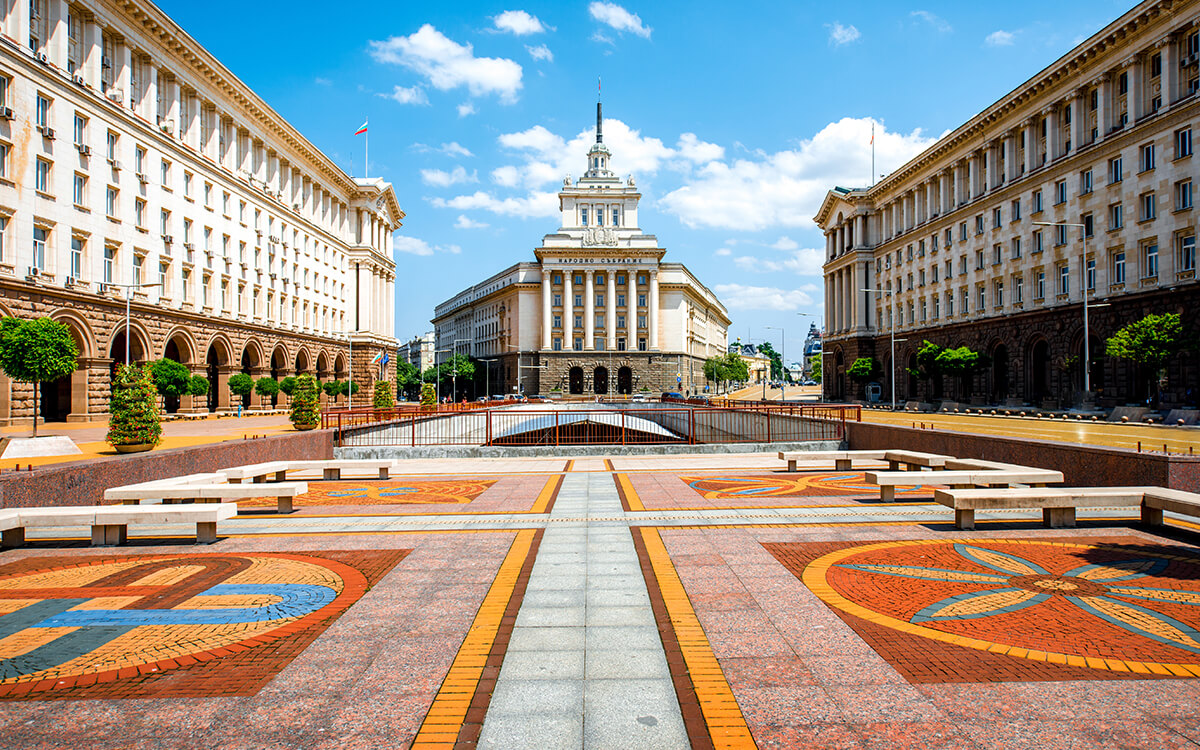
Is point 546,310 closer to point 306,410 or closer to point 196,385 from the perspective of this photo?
point 196,385

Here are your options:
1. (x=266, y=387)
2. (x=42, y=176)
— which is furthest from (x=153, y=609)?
(x=266, y=387)

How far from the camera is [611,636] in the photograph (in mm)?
6250

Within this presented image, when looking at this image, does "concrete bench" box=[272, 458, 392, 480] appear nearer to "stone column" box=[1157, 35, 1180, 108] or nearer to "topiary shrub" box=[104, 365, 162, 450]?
"topiary shrub" box=[104, 365, 162, 450]

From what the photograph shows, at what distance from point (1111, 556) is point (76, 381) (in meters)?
42.7

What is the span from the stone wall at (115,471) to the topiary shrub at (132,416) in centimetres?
218

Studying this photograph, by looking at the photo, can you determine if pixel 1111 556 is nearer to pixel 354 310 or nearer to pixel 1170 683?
pixel 1170 683

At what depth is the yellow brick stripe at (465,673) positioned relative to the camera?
14.8 feet

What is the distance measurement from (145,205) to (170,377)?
11394mm

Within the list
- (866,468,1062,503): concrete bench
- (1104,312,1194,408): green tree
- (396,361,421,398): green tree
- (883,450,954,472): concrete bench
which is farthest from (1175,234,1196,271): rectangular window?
(396,361,421,398): green tree

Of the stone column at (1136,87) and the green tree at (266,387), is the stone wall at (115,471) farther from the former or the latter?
the stone column at (1136,87)

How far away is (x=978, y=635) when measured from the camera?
6.21 meters

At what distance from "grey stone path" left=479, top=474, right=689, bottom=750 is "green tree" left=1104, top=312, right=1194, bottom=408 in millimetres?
38609

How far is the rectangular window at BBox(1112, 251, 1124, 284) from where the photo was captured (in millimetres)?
43156

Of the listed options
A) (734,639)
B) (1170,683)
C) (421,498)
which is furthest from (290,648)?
(421,498)
